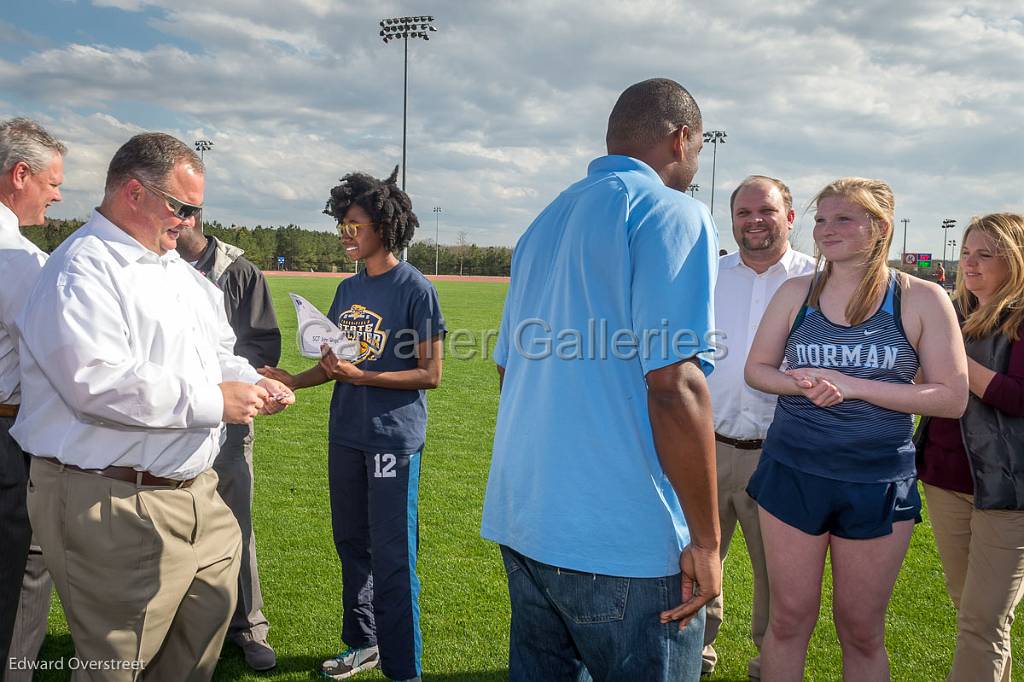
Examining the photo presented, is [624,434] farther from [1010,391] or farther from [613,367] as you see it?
[1010,391]

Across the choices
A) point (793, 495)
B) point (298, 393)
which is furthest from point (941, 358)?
point (298, 393)

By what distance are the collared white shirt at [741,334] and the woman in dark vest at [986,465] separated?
2.58ft

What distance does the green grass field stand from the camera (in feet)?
12.3

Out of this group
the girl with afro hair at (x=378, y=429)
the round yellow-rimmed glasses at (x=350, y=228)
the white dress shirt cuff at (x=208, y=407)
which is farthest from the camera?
the round yellow-rimmed glasses at (x=350, y=228)

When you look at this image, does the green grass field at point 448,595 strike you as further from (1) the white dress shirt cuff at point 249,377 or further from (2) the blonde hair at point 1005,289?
(2) the blonde hair at point 1005,289

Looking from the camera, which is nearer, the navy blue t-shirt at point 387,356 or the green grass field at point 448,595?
the navy blue t-shirt at point 387,356

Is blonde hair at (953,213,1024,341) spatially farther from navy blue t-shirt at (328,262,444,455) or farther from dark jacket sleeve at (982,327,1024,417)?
navy blue t-shirt at (328,262,444,455)

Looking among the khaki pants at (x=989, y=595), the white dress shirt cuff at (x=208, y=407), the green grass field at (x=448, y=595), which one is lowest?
the green grass field at (x=448, y=595)

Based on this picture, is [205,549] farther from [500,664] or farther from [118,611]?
[500,664]

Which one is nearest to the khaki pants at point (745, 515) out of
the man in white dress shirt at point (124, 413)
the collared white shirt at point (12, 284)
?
the man in white dress shirt at point (124, 413)

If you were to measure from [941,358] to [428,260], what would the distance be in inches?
3843

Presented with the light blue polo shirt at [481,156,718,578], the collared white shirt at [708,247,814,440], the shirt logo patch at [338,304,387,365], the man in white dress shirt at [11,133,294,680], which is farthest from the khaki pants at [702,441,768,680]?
the man in white dress shirt at [11,133,294,680]

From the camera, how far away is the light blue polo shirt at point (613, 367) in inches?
65.9

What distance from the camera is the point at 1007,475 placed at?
9.61 ft
